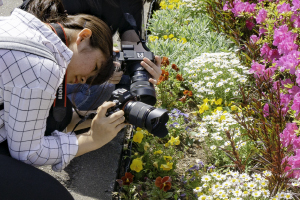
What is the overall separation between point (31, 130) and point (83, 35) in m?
0.44

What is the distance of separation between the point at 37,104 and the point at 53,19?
49 cm

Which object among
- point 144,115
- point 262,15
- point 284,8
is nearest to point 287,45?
point 284,8

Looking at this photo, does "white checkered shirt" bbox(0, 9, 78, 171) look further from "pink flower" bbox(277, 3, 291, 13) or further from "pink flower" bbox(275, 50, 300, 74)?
"pink flower" bbox(277, 3, 291, 13)

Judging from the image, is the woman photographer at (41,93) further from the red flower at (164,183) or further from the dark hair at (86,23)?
the red flower at (164,183)

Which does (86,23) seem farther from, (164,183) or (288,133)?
(288,133)

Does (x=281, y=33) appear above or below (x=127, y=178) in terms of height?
above

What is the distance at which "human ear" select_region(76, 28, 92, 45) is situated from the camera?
59.2 inches

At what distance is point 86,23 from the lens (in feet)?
5.21

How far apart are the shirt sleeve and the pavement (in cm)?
49

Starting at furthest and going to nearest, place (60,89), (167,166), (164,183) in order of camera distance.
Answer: (167,166) < (164,183) < (60,89)

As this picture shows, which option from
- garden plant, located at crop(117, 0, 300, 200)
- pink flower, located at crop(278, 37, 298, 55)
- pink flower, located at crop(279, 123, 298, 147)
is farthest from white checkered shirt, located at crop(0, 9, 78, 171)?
pink flower, located at crop(278, 37, 298, 55)

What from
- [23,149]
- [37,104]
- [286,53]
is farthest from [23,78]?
[286,53]

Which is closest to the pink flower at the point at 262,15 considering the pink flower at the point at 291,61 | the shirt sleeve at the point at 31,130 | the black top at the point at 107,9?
the pink flower at the point at 291,61

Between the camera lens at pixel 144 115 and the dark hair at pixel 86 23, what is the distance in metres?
0.20
